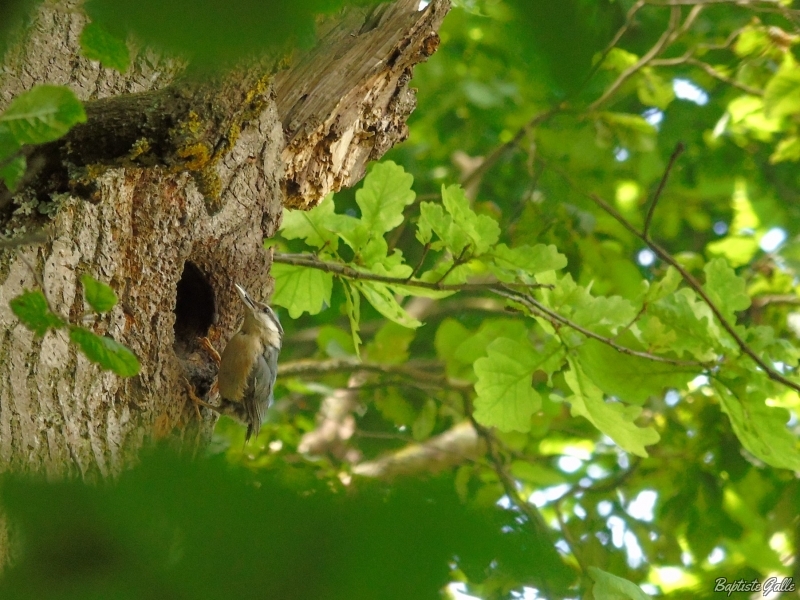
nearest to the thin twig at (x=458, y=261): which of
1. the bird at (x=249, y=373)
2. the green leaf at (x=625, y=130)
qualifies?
the bird at (x=249, y=373)

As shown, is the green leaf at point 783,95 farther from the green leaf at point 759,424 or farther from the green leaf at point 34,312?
the green leaf at point 34,312

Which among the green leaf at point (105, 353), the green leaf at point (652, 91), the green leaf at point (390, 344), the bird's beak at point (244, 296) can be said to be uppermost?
the green leaf at point (652, 91)

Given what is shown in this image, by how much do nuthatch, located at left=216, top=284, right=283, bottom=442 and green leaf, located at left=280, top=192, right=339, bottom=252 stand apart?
1.46ft

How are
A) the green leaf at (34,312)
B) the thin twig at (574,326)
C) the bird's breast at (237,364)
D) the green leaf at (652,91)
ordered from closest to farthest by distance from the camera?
1. the green leaf at (34,312)
2. the thin twig at (574,326)
3. the bird's breast at (237,364)
4. the green leaf at (652,91)

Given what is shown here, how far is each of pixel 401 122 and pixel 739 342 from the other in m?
1.31

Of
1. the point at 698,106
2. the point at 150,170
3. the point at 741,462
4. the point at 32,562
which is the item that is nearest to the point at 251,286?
the point at 150,170

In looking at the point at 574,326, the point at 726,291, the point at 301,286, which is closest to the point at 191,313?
the point at 301,286

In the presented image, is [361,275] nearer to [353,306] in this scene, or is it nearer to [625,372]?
[353,306]

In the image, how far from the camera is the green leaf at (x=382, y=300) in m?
2.58

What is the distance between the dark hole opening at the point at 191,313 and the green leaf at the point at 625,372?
3.91ft

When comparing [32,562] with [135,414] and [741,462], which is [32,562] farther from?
[741,462]

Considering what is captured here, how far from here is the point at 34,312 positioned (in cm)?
105

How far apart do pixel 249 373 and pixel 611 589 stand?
1843mm

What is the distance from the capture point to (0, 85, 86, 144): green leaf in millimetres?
964
